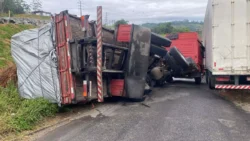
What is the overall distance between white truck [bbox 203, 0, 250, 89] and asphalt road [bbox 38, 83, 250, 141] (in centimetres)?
98

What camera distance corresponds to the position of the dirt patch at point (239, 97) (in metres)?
8.14

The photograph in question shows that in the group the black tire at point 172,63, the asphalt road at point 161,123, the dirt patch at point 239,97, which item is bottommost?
the asphalt road at point 161,123

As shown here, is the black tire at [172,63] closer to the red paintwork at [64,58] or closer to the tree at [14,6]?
the red paintwork at [64,58]

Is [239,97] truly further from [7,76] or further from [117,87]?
[7,76]

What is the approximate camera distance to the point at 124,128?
19.3 ft

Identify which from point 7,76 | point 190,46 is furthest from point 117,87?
point 190,46

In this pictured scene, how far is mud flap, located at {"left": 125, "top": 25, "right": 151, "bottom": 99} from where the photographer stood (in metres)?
8.14

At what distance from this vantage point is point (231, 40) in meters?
8.47

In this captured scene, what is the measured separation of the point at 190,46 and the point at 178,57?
197 centimetres

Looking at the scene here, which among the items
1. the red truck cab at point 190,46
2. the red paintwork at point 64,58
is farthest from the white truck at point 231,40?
the red paintwork at point 64,58

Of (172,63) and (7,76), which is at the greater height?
(172,63)

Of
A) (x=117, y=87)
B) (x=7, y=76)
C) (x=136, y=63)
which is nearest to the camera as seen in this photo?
(x=117, y=87)

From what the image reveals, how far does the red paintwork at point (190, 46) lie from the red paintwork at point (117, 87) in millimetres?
5848

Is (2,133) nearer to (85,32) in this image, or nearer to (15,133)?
(15,133)
